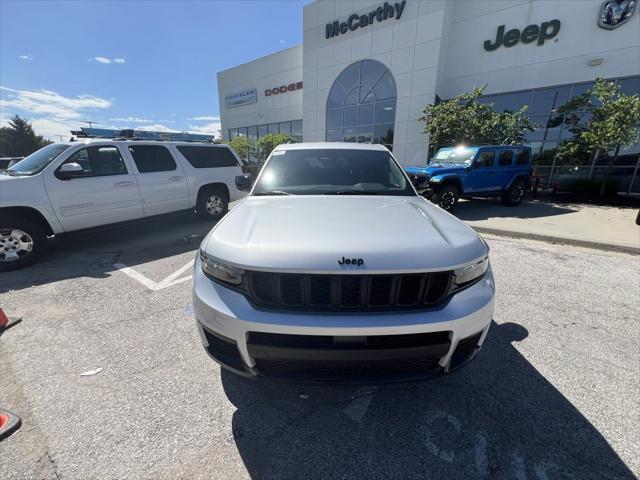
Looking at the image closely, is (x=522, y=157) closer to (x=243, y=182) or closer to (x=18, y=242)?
(x=243, y=182)

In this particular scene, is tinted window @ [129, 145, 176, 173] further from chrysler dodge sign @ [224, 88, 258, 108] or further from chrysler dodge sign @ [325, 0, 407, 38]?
chrysler dodge sign @ [224, 88, 258, 108]

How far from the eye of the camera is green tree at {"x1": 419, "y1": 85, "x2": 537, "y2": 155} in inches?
481

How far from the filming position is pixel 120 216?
534cm

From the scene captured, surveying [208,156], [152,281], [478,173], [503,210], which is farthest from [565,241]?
[208,156]

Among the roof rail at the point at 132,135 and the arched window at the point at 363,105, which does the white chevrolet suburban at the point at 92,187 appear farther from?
the arched window at the point at 363,105

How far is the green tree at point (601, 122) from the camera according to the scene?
10.1 m

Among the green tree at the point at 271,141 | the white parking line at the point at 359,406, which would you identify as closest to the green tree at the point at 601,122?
the white parking line at the point at 359,406

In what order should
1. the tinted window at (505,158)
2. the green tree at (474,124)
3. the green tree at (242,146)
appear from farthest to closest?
the green tree at (242,146), the green tree at (474,124), the tinted window at (505,158)

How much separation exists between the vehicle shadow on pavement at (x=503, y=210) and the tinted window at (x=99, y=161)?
8.45 metres

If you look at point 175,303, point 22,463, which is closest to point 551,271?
point 175,303

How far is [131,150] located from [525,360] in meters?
6.89

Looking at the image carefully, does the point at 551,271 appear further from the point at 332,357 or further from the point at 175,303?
the point at 175,303

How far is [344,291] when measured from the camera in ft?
5.24

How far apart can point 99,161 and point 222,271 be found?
16.6 feet
